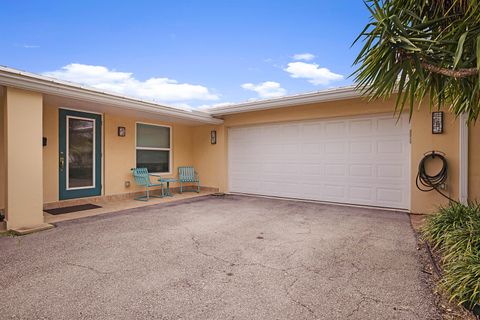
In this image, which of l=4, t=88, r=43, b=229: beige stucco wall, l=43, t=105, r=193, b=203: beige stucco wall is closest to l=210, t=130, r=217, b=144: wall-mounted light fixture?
l=43, t=105, r=193, b=203: beige stucco wall

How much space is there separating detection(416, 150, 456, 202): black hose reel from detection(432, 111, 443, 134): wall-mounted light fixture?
396 millimetres

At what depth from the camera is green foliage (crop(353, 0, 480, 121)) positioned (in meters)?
2.24

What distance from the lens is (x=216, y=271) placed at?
103 inches

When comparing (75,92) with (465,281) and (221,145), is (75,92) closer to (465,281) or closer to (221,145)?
(221,145)

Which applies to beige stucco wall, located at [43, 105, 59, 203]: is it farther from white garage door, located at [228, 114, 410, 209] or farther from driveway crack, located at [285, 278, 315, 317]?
driveway crack, located at [285, 278, 315, 317]

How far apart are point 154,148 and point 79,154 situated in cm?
212

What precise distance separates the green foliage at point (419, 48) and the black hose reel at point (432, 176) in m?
2.38

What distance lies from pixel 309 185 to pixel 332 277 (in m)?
4.26

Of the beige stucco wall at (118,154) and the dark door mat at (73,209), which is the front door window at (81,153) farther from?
the dark door mat at (73,209)

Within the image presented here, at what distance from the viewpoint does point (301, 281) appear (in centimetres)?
242

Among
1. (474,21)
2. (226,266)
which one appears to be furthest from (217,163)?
(474,21)

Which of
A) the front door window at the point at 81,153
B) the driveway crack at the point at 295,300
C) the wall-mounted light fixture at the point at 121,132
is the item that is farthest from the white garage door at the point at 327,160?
the driveway crack at the point at 295,300

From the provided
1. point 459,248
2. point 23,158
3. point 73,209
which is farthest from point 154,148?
point 459,248

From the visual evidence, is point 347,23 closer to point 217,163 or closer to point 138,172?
point 217,163
